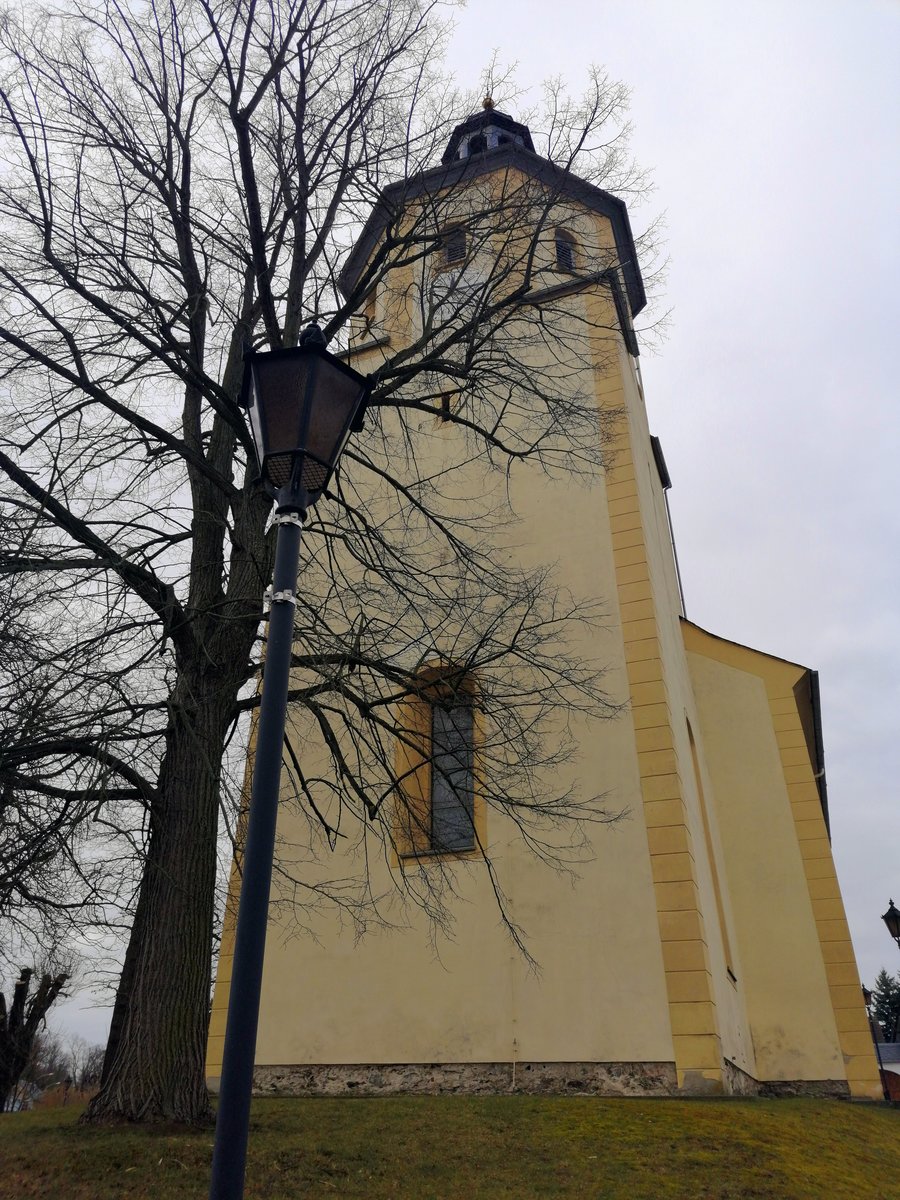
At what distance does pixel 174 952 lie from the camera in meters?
6.64

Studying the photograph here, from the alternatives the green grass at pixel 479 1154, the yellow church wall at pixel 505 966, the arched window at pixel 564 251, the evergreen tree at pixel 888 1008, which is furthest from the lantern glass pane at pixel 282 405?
the evergreen tree at pixel 888 1008

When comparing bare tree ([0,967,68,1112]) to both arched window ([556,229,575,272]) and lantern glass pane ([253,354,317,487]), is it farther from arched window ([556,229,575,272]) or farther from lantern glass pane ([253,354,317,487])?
lantern glass pane ([253,354,317,487])

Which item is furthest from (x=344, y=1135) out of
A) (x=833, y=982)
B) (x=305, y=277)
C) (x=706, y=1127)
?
(x=833, y=982)

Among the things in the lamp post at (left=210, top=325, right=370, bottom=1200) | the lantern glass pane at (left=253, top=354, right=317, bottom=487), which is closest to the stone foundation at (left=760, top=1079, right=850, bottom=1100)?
the lamp post at (left=210, top=325, right=370, bottom=1200)

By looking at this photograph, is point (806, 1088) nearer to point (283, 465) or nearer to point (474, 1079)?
point (474, 1079)

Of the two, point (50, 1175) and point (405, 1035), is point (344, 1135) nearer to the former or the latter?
point (50, 1175)

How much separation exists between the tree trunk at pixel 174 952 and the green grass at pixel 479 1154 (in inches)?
10.9

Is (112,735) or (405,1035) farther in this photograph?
(405,1035)

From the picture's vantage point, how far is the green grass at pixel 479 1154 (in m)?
5.43

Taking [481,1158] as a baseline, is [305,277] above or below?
above

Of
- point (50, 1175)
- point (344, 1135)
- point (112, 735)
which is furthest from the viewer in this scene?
point (344, 1135)

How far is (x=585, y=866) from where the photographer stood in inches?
412

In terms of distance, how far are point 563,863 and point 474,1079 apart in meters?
2.44

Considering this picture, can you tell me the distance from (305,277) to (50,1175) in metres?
7.82
